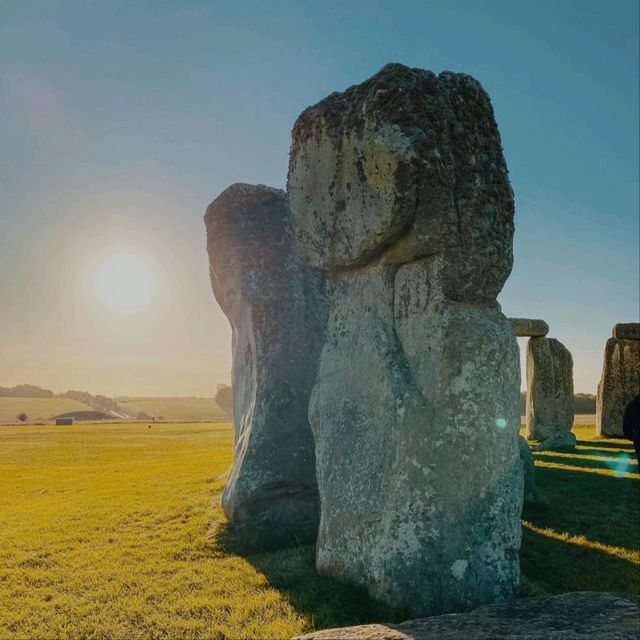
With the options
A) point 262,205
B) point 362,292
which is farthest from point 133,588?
point 262,205

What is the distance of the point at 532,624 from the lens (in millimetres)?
3936

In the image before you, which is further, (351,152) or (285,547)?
(285,547)

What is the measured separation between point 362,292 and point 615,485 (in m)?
9.38

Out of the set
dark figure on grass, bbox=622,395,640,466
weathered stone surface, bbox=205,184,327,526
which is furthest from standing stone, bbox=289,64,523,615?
dark figure on grass, bbox=622,395,640,466

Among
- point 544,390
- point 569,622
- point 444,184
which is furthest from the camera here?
point 544,390

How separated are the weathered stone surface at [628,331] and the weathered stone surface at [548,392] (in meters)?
3.64

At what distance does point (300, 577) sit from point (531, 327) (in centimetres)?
1663

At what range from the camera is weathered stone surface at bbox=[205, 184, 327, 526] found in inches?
327

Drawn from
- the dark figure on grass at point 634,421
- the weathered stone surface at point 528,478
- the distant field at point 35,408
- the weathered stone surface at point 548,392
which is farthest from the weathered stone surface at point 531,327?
the distant field at point 35,408

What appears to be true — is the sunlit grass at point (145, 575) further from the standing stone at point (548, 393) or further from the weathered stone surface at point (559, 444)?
the standing stone at point (548, 393)

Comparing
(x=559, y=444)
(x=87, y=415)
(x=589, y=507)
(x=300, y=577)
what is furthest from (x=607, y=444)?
(x=87, y=415)

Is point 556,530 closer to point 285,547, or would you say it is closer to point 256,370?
point 285,547

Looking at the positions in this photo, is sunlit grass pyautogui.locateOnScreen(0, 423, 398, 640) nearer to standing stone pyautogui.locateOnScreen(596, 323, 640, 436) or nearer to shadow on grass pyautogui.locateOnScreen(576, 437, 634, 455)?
shadow on grass pyautogui.locateOnScreen(576, 437, 634, 455)

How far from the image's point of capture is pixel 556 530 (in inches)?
352
